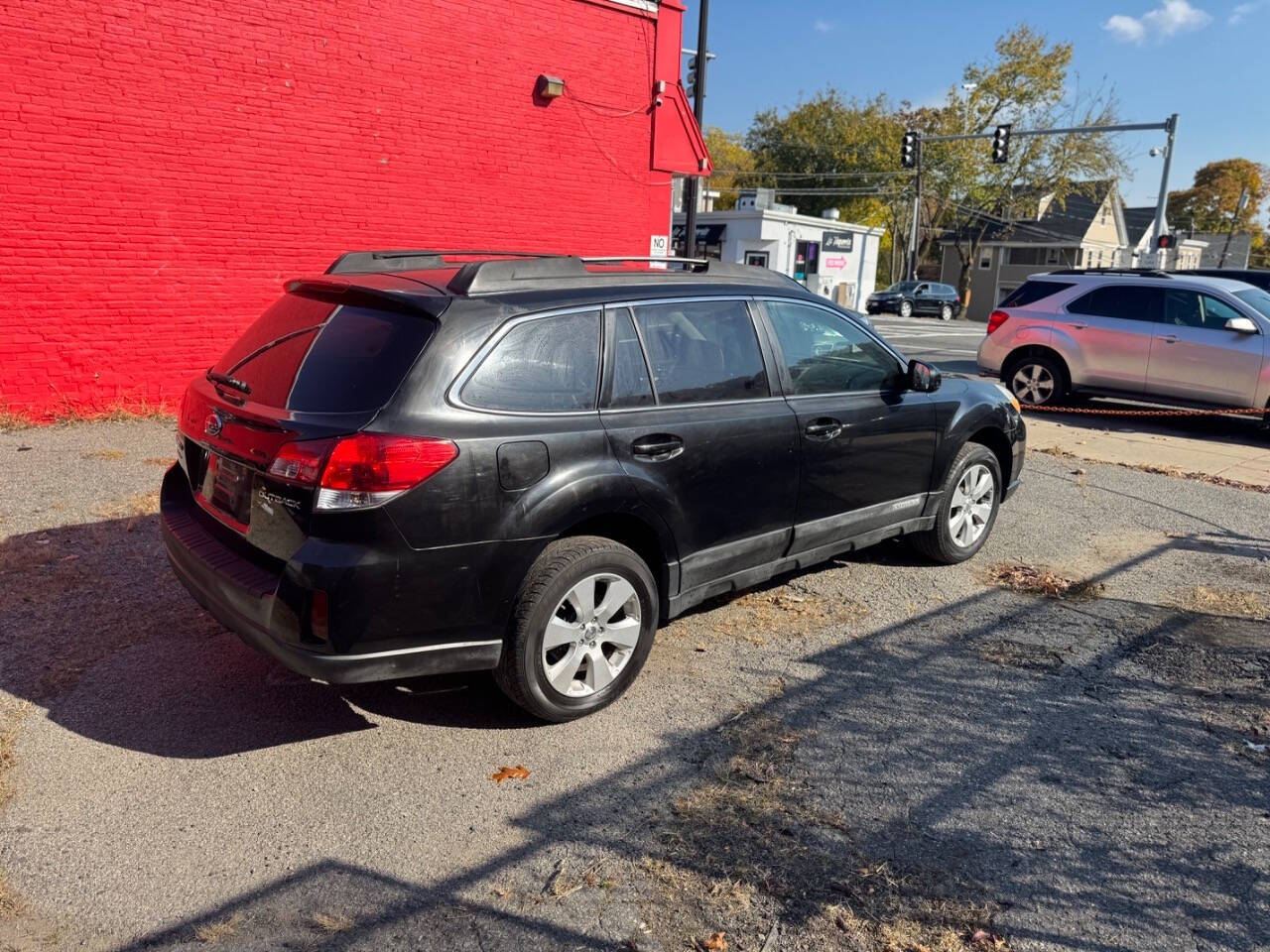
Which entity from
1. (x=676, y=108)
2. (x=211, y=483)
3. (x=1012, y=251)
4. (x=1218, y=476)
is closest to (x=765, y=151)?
(x=1012, y=251)

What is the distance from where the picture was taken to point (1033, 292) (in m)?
12.8

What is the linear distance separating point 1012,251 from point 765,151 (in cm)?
1810

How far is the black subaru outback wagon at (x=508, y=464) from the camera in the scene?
10.9 ft

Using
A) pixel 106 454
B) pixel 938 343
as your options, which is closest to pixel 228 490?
pixel 106 454

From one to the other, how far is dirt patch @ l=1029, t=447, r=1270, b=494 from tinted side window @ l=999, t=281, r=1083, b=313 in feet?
11.4

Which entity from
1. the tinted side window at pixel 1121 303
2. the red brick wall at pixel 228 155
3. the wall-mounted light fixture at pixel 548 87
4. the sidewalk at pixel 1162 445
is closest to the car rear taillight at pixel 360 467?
the red brick wall at pixel 228 155

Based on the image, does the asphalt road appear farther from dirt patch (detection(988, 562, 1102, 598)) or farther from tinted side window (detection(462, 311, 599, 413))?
tinted side window (detection(462, 311, 599, 413))

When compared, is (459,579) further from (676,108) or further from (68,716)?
(676,108)

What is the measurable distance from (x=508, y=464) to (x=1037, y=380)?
1075 cm

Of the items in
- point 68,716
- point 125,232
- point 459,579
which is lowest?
point 68,716

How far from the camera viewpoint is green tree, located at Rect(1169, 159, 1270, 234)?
83.5m

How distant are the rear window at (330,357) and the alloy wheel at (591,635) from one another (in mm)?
1070

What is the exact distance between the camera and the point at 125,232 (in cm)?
917

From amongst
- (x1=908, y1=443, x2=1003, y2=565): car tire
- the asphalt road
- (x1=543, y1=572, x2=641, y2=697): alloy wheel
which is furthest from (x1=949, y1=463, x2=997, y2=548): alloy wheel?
the asphalt road
